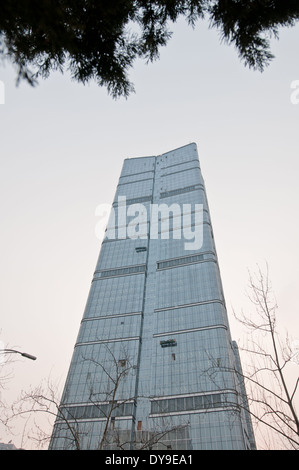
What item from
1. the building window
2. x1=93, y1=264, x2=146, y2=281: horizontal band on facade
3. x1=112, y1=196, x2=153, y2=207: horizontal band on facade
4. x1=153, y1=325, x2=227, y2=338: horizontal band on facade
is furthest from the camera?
x1=112, y1=196, x2=153, y2=207: horizontal band on facade

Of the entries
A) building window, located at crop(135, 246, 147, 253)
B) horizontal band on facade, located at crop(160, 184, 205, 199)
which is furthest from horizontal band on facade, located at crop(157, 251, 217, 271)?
horizontal band on facade, located at crop(160, 184, 205, 199)

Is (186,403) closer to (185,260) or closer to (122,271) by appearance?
(185,260)

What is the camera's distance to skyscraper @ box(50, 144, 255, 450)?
51.5 m

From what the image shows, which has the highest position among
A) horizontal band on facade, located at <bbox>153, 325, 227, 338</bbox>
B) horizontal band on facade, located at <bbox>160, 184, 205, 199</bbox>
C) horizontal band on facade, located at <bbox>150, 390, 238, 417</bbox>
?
horizontal band on facade, located at <bbox>160, 184, 205, 199</bbox>

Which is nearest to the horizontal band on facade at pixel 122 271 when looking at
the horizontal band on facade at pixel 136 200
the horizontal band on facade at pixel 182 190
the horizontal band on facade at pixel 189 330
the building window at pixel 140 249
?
the building window at pixel 140 249

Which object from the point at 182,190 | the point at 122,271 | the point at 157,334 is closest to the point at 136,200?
the point at 182,190

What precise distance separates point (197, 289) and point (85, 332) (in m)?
28.0

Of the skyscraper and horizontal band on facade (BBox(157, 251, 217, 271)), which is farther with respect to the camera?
horizontal band on facade (BBox(157, 251, 217, 271))

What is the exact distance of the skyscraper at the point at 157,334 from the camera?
51.5m

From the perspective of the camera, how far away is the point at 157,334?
65.9 meters

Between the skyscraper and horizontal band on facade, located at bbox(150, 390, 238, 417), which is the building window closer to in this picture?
the skyscraper

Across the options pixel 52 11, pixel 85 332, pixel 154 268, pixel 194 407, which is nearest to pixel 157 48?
pixel 52 11

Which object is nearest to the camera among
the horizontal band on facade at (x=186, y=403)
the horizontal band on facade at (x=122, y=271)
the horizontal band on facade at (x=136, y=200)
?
the horizontal band on facade at (x=186, y=403)

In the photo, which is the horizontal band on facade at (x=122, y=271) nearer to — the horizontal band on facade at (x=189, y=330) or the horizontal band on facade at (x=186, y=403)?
the horizontal band on facade at (x=189, y=330)
